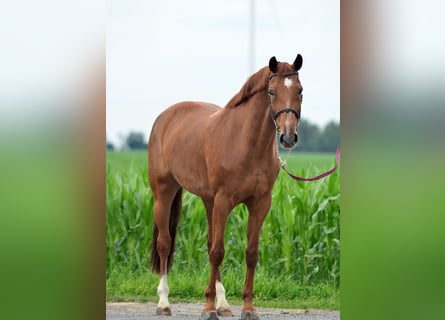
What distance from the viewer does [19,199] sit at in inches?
104

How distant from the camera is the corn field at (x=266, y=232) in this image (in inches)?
209

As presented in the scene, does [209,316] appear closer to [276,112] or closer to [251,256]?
[251,256]

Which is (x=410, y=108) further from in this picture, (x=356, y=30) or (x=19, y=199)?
(x=19, y=199)

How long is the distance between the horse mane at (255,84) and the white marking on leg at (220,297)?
126cm

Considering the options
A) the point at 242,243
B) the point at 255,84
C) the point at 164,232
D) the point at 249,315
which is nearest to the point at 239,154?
the point at 255,84

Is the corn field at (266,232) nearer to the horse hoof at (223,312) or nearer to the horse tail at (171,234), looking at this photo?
the horse tail at (171,234)

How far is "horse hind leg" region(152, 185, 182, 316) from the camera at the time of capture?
15.9ft

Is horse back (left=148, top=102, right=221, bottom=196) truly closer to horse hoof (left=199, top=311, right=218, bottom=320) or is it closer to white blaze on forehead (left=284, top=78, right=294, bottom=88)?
horse hoof (left=199, top=311, right=218, bottom=320)

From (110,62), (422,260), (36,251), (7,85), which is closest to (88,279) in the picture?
(36,251)

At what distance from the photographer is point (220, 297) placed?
4.41 m

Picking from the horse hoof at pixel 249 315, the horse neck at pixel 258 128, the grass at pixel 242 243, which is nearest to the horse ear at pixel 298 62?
the horse neck at pixel 258 128

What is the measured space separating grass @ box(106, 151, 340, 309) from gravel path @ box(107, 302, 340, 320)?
0.33ft

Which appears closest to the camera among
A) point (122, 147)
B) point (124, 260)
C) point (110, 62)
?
point (110, 62)

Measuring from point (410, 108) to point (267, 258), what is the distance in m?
2.98
